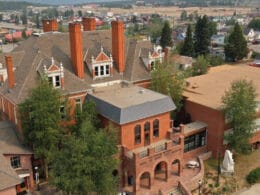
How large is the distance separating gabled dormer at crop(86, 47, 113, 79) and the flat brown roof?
971cm

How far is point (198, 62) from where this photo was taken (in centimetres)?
6288

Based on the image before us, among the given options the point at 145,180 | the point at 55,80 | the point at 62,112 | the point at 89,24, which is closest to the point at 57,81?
the point at 55,80

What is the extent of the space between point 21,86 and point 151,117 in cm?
1271

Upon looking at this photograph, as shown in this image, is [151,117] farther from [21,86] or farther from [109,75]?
[21,86]

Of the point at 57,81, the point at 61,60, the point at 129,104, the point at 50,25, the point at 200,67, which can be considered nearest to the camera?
the point at 129,104

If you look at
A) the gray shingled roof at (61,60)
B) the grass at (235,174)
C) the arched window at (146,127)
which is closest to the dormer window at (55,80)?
the gray shingled roof at (61,60)

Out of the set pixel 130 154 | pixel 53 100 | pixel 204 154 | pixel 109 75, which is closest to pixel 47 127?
pixel 53 100

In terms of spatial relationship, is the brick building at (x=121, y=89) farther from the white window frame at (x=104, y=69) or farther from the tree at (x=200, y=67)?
the tree at (x=200, y=67)

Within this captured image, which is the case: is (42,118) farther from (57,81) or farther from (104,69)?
(104,69)

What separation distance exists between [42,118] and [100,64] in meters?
11.0

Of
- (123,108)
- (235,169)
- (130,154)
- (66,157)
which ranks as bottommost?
(235,169)

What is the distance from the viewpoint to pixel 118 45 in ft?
128

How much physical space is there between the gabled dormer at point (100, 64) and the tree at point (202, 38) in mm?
50876

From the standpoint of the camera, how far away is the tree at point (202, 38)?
84625 millimetres
